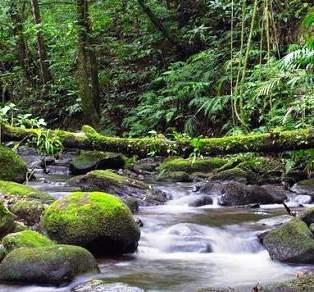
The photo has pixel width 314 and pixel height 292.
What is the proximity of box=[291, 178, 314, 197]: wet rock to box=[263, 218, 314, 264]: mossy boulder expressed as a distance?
343 cm

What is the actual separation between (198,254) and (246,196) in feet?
8.33

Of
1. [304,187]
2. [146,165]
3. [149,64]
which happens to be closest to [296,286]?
[304,187]

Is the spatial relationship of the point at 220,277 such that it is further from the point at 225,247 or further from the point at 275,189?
the point at 275,189

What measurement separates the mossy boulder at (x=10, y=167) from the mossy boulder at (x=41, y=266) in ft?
14.4

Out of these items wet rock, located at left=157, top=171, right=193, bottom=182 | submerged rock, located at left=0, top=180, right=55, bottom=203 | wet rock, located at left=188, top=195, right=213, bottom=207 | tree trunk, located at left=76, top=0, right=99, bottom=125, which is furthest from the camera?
tree trunk, located at left=76, top=0, right=99, bottom=125

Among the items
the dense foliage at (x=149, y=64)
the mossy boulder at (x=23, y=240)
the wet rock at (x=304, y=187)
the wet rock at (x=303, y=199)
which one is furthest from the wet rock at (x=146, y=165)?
the mossy boulder at (x=23, y=240)

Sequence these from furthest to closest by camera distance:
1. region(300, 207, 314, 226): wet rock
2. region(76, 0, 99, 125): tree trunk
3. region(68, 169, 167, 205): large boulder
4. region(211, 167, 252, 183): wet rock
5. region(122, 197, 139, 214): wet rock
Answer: region(76, 0, 99, 125): tree trunk → region(211, 167, 252, 183): wet rock → region(68, 169, 167, 205): large boulder → region(122, 197, 139, 214): wet rock → region(300, 207, 314, 226): wet rock

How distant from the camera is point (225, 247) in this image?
6980mm

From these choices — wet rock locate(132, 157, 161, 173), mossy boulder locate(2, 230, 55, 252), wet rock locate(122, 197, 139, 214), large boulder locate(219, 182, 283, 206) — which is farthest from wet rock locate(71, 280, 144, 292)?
wet rock locate(132, 157, 161, 173)

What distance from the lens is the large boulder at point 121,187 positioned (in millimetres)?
9375

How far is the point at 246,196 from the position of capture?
8969mm

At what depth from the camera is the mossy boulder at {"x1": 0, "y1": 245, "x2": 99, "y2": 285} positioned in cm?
519

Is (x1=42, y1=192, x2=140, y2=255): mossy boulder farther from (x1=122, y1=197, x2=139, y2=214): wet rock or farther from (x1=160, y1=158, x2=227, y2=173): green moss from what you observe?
(x1=160, y1=158, x2=227, y2=173): green moss

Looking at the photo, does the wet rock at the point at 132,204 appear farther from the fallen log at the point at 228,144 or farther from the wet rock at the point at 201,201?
the fallen log at the point at 228,144
